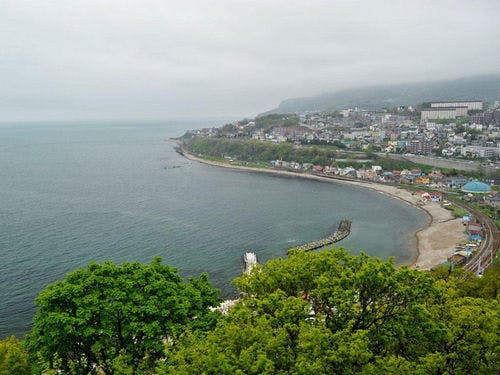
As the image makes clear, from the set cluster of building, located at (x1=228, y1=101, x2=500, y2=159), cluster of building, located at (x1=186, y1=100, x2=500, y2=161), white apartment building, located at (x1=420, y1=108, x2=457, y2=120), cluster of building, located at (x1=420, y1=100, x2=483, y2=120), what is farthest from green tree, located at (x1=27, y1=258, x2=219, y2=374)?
white apartment building, located at (x1=420, y1=108, x2=457, y2=120)

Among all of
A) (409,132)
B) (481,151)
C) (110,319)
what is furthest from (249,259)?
(409,132)

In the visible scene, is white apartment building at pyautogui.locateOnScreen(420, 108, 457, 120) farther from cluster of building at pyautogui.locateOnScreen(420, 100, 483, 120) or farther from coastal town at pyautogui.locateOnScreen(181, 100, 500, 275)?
coastal town at pyautogui.locateOnScreen(181, 100, 500, 275)

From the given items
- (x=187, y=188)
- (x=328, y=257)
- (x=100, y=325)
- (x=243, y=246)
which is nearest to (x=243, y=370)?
(x=328, y=257)

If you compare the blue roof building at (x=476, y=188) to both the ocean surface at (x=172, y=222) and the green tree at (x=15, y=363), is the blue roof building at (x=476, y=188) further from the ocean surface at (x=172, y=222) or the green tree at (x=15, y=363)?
the green tree at (x=15, y=363)

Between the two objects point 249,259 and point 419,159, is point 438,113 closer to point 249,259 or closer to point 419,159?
point 419,159

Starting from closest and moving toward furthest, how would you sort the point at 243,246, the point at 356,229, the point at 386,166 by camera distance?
the point at 243,246, the point at 356,229, the point at 386,166

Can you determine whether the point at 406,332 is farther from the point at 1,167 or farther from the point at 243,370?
the point at 1,167

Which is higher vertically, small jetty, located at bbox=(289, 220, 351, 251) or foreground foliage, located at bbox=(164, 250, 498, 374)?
foreground foliage, located at bbox=(164, 250, 498, 374)
